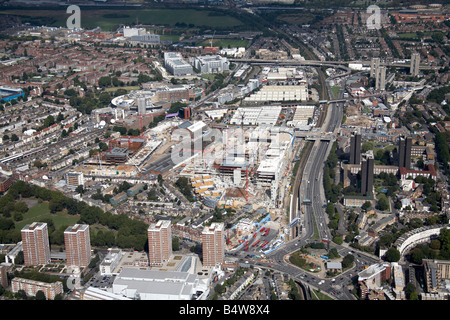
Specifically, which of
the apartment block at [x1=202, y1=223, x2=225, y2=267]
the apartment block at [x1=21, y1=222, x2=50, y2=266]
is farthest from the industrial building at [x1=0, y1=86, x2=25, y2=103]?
the apartment block at [x1=202, y1=223, x2=225, y2=267]

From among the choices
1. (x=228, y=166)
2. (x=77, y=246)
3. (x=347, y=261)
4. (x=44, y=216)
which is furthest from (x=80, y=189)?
(x=347, y=261)

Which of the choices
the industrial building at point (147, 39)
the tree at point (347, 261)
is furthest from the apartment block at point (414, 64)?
the tree at point (347, 261)

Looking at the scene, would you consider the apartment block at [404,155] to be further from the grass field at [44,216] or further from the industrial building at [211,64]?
the industrial building at [211,64]

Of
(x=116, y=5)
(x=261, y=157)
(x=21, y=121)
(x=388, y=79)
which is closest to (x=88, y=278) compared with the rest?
(x=261, y=157)

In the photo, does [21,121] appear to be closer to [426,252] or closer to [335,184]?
[335,184]

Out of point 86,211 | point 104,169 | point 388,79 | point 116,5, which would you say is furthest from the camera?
point 116,5

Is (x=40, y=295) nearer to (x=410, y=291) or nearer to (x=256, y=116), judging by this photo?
(x=410, y=291)

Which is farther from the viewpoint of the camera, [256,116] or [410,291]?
[256,116]

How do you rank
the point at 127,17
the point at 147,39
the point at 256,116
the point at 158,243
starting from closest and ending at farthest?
the point at 158,243 < the point at 256,116 < the point at 147,39 < the point at 127,17
